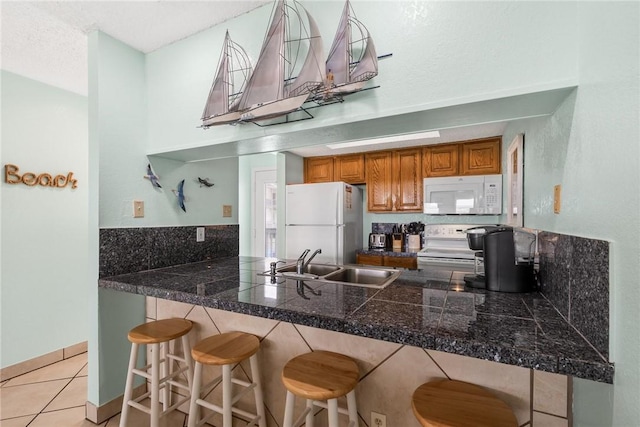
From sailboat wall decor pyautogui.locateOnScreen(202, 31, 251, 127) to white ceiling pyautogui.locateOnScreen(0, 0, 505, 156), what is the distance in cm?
21

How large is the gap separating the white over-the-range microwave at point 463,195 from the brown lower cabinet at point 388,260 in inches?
25.0

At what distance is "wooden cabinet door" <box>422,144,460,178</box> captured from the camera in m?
3.49

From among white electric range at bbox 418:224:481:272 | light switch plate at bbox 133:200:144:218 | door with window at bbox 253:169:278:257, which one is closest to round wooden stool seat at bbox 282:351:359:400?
light switch plate at bbox 133:200:144:218

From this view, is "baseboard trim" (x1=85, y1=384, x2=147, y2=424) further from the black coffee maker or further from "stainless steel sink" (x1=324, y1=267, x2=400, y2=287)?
the black coffee maker

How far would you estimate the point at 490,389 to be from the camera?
1115mm

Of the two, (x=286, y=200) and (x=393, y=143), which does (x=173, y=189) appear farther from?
(x=393, y=143)

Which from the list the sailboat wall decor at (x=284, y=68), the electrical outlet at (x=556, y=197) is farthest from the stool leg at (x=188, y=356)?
the electrical outlet at (x=556, y=197)

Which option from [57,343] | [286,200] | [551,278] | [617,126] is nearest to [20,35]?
[57,343]

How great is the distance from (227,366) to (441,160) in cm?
325

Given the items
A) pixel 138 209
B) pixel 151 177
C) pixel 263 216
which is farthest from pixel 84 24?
pixel 263 216

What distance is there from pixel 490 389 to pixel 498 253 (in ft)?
1.75

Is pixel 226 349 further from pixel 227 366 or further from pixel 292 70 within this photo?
pixel 292 70

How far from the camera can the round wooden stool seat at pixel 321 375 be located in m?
1.08

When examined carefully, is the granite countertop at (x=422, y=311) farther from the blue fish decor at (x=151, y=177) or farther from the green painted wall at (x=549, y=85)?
the blue fish decor at (x=151, y=177)
